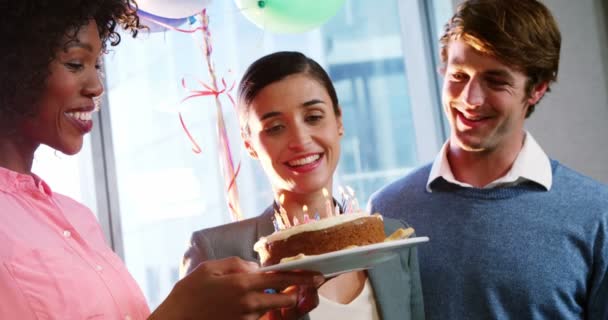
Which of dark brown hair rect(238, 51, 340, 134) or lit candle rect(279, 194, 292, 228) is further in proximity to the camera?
dark brown hair rect(238, 51, 340, 134)

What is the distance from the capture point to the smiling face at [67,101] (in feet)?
4.76

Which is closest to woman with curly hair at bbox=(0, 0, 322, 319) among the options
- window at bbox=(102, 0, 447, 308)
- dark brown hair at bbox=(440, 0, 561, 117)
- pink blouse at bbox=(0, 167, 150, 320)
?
pink blouse at bbox=(0, 167, 150, 320)

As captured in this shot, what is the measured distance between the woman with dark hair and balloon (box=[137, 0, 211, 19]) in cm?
109

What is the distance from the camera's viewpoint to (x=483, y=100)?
230 cm

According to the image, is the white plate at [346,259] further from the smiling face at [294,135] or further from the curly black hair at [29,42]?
the smiling face at [294,135]

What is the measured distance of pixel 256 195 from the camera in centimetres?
498

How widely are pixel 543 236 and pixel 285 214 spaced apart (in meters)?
0.76

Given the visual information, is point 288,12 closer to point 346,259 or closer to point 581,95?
point 581,95

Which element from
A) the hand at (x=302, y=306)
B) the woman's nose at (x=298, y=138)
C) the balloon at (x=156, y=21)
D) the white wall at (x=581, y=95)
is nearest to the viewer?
the hand at (x=302, y=306)

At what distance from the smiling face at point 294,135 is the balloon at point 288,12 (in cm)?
109

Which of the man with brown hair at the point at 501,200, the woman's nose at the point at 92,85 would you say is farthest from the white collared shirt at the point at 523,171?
the woman's nose at the point at 92,85

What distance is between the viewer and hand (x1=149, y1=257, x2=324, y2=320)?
1203 mm

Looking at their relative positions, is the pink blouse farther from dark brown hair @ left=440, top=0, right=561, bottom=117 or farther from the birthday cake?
dark brown hair @ left=440, top=0, right=561, bottom=117

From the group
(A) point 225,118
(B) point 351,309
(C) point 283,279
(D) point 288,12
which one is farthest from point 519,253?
(A) point 225,118
